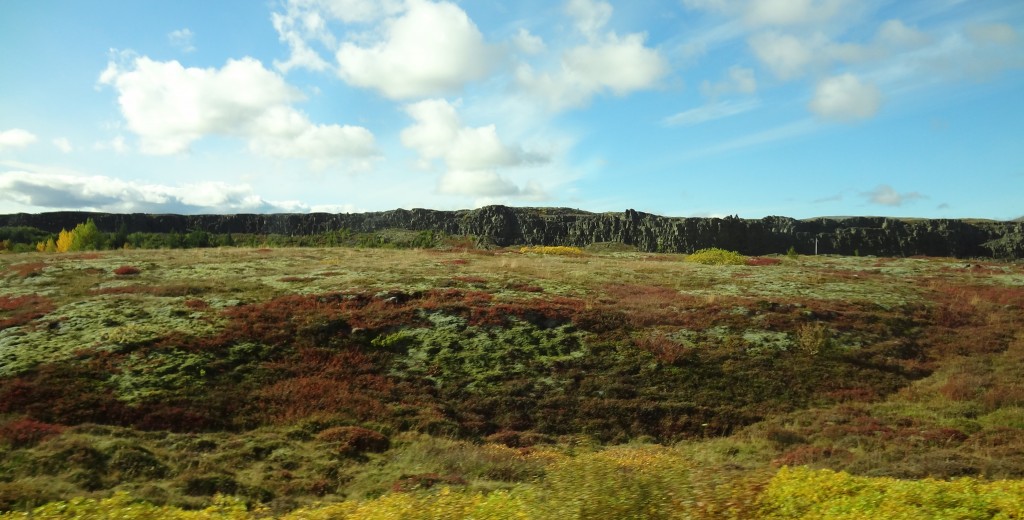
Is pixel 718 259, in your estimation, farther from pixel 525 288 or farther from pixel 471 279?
pixel 471 279

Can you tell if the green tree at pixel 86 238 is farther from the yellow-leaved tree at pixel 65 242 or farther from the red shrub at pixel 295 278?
the red shrub at pixel 295 278

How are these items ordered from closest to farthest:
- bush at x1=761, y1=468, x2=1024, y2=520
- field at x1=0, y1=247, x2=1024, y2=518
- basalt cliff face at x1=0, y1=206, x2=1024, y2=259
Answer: bush at x1=761, y1=468, x2=1024, y2=520 → field at x1=0, y1=247, x2=1024, y2=518 → basalt cliff face at x1=0, y1=206, x2=1024, y2=259

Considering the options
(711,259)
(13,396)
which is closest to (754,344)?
(13,396)

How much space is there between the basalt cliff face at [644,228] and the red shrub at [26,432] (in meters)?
145

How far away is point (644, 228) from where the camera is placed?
163375 mm

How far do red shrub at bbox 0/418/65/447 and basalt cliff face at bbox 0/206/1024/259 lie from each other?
145 m

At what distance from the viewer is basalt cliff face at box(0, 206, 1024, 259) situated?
157m

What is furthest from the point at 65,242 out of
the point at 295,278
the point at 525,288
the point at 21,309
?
the point at 525,288

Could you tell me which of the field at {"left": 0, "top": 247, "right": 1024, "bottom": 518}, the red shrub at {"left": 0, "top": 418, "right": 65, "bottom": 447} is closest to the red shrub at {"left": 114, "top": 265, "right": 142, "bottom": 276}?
the field at {"left": 0, "top": 247, "right": 1024, "bottom": 518}

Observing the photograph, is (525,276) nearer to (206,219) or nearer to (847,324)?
(847,324)

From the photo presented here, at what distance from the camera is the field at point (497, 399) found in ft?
33.8

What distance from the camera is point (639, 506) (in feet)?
29.1

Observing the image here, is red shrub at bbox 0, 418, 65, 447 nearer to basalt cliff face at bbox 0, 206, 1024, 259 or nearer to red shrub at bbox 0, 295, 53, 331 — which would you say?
red shrub at bbox 0, 295, 53, 331

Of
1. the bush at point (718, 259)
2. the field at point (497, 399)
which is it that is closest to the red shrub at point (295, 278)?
the field at point (497, 399)
